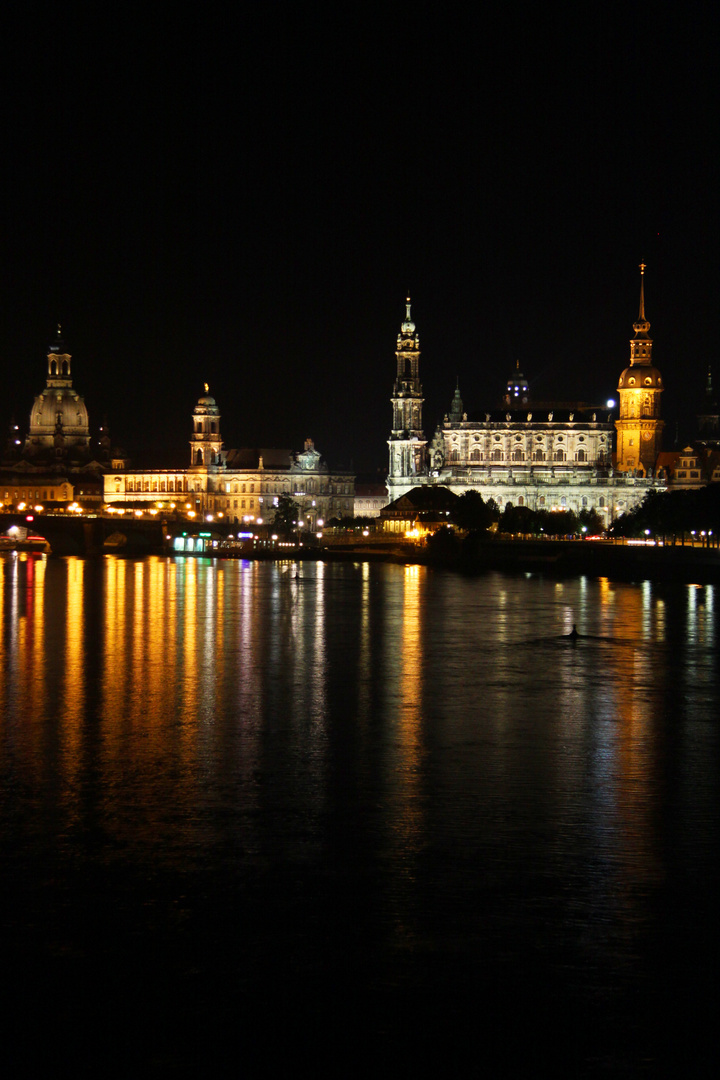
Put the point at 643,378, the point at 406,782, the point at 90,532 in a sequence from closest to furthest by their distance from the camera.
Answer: the point at 406,782
the point at 90,532
the point at 643,378

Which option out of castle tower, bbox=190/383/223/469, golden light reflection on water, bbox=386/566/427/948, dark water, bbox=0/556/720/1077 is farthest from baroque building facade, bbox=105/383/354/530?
dark water, bbox=0/556/720/1077

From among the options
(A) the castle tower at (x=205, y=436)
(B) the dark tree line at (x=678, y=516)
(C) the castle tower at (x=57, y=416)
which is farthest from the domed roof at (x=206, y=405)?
(B) the dark tree line at (x=678, y=516)

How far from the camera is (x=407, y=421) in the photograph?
147 metres

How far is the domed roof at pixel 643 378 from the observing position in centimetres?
14162

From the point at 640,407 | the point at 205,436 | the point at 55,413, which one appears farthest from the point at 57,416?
the point at 640,407

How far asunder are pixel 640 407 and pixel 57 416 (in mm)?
83466

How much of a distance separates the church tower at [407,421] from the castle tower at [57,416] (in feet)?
186

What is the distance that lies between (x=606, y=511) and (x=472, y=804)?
123 metres

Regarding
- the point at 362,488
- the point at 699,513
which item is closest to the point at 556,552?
the point at 699,513

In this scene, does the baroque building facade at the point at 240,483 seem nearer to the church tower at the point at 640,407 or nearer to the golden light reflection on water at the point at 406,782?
the church tower at the point at 640,407

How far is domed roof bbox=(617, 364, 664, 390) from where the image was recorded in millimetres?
141625

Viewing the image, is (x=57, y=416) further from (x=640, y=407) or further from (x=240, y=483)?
(x=640, y=407)

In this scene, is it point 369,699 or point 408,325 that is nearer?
point 369,699

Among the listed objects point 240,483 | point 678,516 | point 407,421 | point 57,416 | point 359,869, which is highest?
point 57,416
